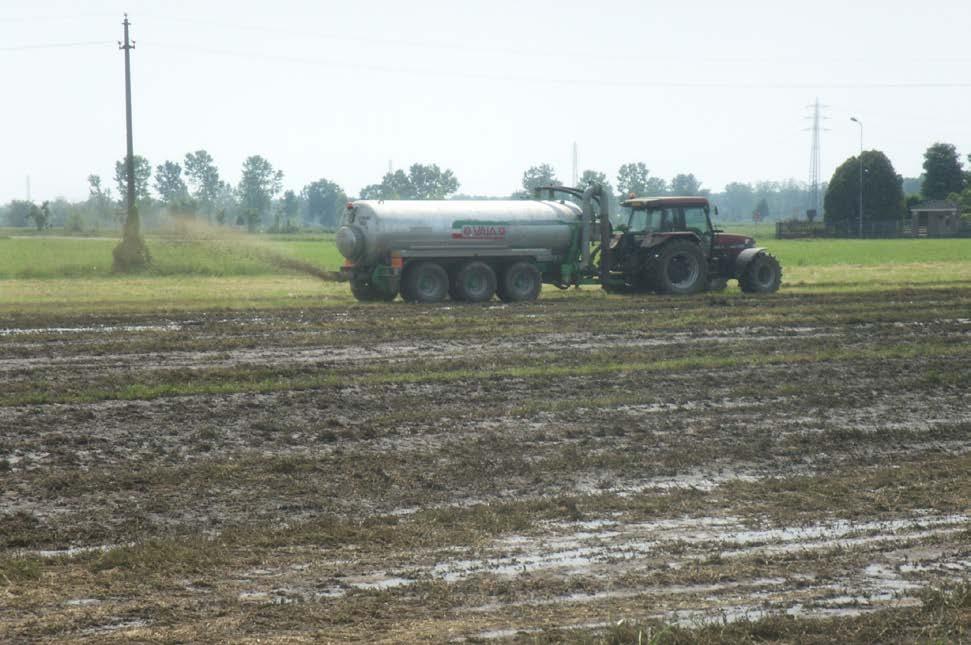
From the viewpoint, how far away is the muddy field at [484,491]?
6750 mm

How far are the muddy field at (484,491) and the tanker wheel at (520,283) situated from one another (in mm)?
8841

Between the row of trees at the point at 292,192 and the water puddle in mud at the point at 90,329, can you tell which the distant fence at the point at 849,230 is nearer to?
the row of trees at the point at 292,192

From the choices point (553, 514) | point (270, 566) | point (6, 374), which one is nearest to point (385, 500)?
point (553, 514)

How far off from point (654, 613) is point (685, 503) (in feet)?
9.21

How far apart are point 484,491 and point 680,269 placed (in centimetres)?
1979

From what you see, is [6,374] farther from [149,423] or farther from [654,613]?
[654,613]

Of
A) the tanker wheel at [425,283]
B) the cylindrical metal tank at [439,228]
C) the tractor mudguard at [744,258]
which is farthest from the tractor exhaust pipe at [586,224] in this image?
the tractor mudguard at [744,258]

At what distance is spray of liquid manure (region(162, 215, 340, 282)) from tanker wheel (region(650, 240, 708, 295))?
8.92 m

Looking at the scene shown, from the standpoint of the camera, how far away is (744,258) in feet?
97.0

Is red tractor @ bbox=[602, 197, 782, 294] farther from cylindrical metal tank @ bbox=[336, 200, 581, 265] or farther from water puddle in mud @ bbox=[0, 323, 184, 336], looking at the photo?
water puddle in mud @ bbox=[0, 323, 184, 336]

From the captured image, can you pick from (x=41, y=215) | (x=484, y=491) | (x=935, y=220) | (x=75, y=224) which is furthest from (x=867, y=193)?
(x=484, y=491)

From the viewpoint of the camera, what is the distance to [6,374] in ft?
52.1

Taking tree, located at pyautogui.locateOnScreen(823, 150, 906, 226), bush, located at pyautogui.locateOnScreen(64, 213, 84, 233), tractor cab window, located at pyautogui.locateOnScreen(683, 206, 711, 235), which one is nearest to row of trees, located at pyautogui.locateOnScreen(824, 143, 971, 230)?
tree, located at pyautogui.locateOnScreen(823, 150, 906, 226)

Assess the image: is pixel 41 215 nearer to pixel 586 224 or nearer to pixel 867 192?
pixel 867 192
